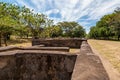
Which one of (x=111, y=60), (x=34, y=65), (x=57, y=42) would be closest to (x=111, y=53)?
(x=111, y=60)

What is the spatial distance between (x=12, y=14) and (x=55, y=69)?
26.1 metres

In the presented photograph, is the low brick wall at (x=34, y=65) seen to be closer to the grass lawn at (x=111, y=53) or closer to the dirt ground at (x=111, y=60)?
the dirt ground at (x=111, y=60)

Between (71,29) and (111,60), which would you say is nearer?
(111,60)

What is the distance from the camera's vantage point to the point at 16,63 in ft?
14.4

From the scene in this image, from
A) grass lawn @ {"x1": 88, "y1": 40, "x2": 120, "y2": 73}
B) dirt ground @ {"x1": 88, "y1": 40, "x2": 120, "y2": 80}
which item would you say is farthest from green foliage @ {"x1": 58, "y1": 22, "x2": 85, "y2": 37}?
dirt ground @ {"x1": 88, "y1": 40, "x2": 120, "y2": 80}

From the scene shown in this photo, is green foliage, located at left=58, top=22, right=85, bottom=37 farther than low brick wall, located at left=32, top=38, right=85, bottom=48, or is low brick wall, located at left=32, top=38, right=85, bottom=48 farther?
green foliage, located at left=58, top=22, right=85, bottom=37

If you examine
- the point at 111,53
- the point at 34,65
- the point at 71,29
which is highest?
the point at 71,29

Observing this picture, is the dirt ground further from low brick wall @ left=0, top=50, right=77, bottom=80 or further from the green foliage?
the green foliage

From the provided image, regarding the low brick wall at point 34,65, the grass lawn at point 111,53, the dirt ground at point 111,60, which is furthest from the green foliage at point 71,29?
the low brick wall at point 34,65

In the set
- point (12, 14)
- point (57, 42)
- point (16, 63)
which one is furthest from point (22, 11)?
point (16, 63)

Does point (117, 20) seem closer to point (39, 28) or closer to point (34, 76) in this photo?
point (39, 28)

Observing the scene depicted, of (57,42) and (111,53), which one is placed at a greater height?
(57,42)

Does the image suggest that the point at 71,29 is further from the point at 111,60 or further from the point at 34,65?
the point at 34,65

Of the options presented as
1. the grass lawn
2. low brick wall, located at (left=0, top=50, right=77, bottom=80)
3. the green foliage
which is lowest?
the grass lawn
